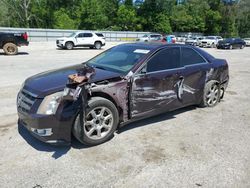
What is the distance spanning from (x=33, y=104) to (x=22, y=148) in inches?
30.0

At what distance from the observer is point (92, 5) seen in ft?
156

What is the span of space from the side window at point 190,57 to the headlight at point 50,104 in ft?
8.93

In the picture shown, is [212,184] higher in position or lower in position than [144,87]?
lower

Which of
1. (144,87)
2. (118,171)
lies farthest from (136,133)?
(118,171)

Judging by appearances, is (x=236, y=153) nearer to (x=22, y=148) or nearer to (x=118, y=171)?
(x=118, y=171)

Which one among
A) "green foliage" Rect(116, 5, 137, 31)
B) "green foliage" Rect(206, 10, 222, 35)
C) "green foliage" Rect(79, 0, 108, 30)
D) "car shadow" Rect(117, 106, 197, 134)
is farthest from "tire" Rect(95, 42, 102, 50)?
"green foliage" Rect(206, 10, 222, 35)

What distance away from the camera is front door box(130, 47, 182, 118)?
4078mm

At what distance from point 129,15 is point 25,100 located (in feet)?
163

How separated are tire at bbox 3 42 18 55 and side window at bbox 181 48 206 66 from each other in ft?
45.3

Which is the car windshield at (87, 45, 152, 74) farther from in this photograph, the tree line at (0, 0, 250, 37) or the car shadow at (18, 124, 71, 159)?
the tree line at (0, 0, 250, 37)

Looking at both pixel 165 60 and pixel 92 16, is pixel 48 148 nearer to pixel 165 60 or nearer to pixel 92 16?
pixel 165 60

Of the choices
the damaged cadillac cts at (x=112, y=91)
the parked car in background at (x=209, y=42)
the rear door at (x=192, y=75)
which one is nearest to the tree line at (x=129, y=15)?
the parked car in background at (x=209, y=42)

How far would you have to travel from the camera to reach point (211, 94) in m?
5.63

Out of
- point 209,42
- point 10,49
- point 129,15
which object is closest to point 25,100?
point 10,49
